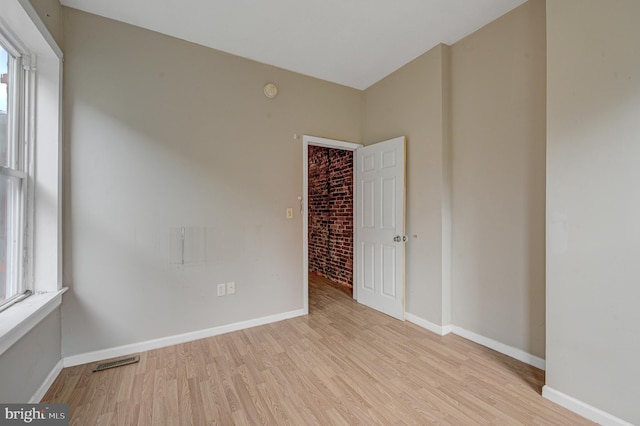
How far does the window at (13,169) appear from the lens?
176 centimetres

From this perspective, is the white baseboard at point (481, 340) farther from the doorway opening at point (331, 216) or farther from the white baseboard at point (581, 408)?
the doorway opening at point (331, 216)

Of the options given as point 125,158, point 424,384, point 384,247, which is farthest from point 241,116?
point 424,384

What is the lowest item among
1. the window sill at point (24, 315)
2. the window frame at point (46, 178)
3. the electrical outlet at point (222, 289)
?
the electrical outlet at point (222, 289)

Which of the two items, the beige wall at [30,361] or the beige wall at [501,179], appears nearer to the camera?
the beige wall at [30,361]

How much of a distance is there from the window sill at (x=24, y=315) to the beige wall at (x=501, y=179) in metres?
3.27

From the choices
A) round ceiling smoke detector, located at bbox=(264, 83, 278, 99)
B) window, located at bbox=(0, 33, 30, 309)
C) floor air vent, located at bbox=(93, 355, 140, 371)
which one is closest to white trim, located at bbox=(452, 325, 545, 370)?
floor air vent, located at bbox=(93, 355, 140, 371)

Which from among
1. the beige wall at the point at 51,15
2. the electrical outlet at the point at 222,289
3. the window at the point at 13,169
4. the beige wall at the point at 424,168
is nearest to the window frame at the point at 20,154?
the window at the point at 13,169

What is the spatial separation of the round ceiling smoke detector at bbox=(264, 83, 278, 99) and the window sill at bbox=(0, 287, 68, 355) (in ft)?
8.32

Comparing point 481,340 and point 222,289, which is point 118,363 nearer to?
point 222,289

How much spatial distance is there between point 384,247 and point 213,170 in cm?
210

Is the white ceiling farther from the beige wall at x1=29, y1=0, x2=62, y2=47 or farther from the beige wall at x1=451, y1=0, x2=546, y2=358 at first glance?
the beige wall at x1=451, y1=0, x2=546, y2=358

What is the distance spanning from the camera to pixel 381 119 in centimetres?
348

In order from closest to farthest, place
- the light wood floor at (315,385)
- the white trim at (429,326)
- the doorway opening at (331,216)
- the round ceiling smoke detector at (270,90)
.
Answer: the light wood floor at (315,385), the white trim at (429,326), the round ceiling smoke detector at (270,90), the doorway opening at (331,216)

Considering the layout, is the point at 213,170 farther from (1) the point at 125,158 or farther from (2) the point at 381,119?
(2) the point at 381,119
